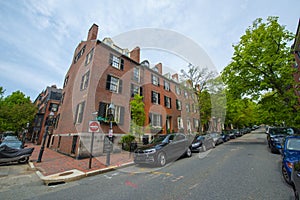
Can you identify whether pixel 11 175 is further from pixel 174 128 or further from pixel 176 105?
pixel 176 105

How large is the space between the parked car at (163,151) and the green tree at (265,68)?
10522mm

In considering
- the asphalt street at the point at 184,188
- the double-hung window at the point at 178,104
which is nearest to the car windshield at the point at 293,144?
the asphalt street at the point at 184,188

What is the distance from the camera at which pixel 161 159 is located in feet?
24.7

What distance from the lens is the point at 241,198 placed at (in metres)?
3.57

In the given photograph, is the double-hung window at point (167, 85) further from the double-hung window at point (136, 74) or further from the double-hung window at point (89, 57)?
the double-hung window at point (89, 57)

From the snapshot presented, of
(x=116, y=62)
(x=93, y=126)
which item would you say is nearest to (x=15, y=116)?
(x=116, y=62)

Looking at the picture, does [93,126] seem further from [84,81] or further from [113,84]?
[84,81]

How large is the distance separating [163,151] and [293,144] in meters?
6.11

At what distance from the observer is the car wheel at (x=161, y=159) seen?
7344mm

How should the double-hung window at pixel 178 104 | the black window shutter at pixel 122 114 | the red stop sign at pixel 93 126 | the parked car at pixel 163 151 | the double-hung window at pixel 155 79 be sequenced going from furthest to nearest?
the double-hung window at pixel 178 104, the double-hung window at pixel 155 79, the black window shutter at pixel 122 114, the red stop sign at pixel 93 126, the parked car at pixel 163 151

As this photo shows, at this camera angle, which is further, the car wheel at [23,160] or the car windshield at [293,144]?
the car wheel at [23,160]

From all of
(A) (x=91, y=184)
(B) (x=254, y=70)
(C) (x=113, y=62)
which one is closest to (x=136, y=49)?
(C) (x=113, y=62)

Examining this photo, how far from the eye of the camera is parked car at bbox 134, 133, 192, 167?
7312 mm

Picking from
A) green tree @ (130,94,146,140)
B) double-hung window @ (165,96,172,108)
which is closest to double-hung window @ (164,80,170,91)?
double-hung window @ (165,96,172,108)
